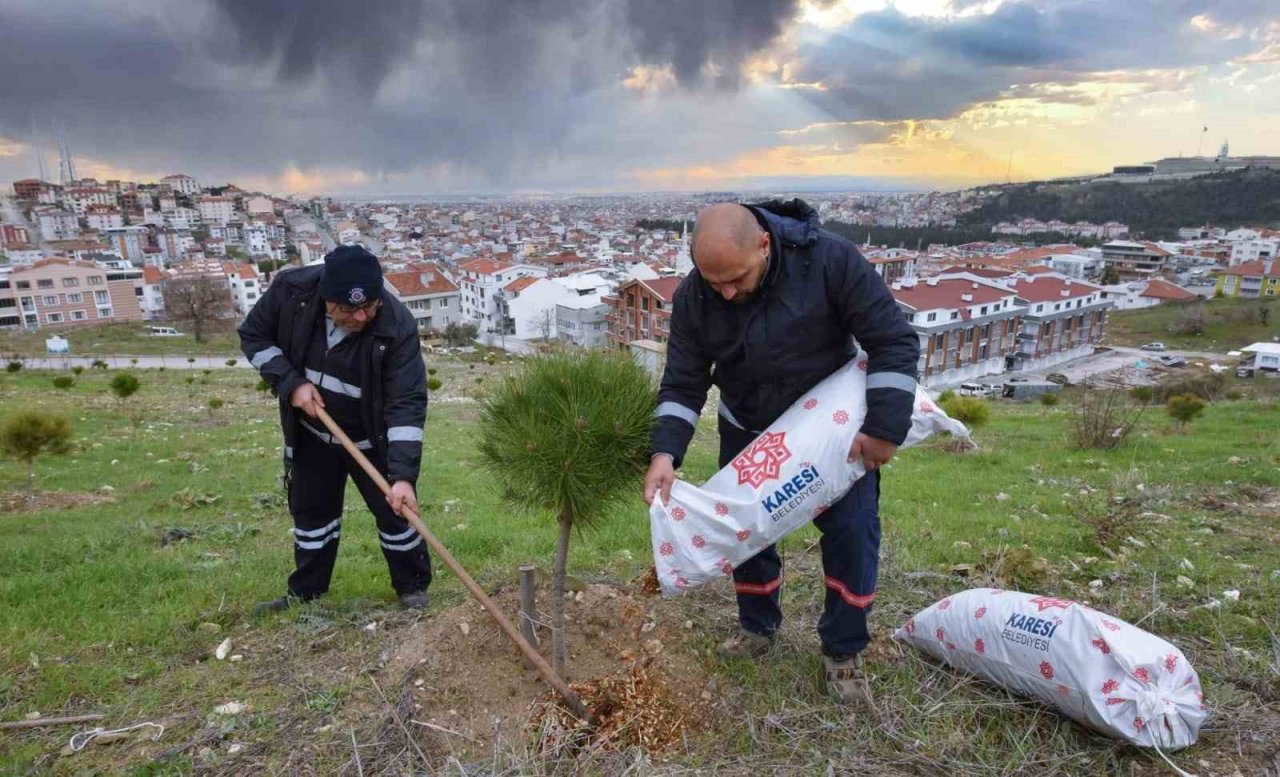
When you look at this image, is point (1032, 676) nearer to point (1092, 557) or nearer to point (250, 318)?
point (1092, 557)

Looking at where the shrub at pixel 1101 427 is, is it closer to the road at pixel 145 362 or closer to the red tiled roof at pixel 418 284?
the road at pixel 145 362

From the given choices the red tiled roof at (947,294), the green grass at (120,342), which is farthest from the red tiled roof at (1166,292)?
the green grass at (120,342)

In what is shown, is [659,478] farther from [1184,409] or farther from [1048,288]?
[1048,288]

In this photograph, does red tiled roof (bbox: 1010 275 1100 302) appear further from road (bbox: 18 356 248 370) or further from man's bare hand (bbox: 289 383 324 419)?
man's bare hand (bbox: 289 383 324 419)

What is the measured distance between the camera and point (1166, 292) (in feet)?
206

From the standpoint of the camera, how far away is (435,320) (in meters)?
53.3

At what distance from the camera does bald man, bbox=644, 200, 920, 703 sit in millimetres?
2518

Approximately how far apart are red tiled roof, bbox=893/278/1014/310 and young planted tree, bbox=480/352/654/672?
35.7 m

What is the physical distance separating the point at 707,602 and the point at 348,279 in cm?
250

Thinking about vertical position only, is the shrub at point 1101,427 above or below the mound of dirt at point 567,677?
below

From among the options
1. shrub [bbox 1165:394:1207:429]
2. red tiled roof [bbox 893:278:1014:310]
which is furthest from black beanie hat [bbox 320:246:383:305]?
red tiled roof [bbox 893:278:1014:310]

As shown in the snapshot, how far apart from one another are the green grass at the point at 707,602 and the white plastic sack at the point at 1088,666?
0.39 feet

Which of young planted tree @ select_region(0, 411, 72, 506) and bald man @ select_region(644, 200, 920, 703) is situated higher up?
bald man @ select_region(644, 200, 920, 703)

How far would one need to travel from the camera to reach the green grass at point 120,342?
118 feet
